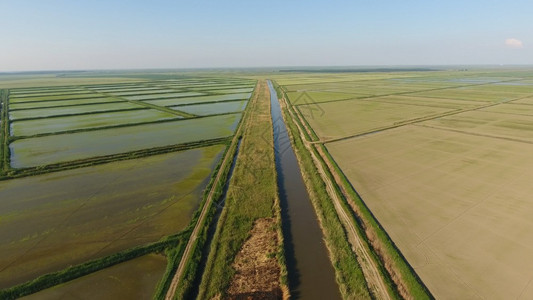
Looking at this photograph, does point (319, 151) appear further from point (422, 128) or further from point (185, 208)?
point (422, 128)

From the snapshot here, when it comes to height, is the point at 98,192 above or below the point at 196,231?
above

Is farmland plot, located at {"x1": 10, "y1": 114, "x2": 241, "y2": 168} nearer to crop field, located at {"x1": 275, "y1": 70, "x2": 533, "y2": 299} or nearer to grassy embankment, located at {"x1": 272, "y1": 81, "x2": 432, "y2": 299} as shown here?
crop field, located at {"x1": 275, "y1": 70, "x2": 533, "y2": 299}

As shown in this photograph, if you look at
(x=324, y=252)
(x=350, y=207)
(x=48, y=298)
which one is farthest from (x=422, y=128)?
(x=48, y=298)

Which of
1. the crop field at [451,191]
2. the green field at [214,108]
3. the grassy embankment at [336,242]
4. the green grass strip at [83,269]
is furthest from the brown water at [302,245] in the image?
the green field at [214,108]

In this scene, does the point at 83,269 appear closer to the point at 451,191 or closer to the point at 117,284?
the point at 117,284

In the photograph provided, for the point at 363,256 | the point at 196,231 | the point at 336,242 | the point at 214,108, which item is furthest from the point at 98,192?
the point at 214,108

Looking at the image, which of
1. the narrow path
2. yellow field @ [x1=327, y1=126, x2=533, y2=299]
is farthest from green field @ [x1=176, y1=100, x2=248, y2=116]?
the narrow path

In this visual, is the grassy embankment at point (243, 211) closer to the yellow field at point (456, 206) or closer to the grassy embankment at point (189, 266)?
the grassy embankment at point (189, 266)
